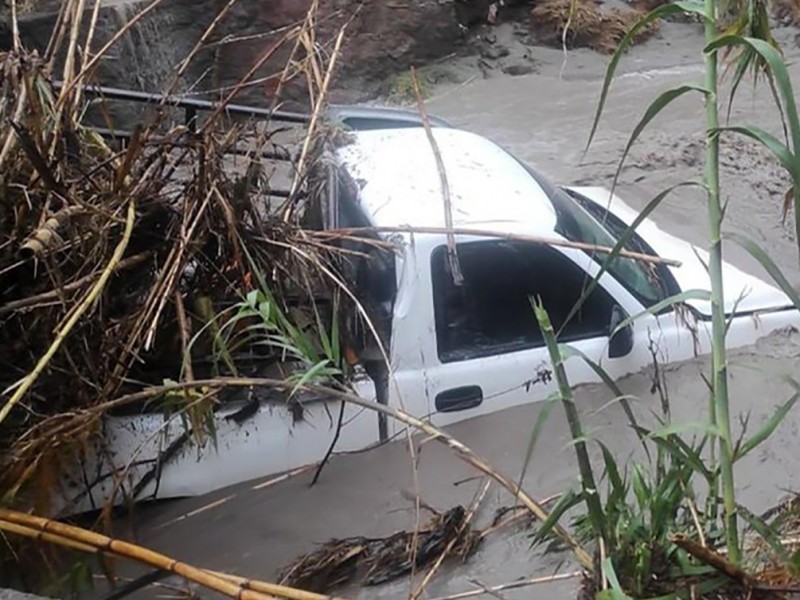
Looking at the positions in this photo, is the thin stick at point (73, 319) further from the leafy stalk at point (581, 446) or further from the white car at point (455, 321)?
the leafy stalk at point (581, 446)

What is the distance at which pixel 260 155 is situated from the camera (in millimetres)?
4188

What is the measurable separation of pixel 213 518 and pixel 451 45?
826cm

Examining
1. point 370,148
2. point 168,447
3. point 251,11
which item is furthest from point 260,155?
point 251,11

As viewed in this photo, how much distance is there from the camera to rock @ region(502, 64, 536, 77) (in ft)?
37.0

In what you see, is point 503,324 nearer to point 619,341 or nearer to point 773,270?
point 619,341

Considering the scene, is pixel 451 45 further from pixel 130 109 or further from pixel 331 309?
pixel 331 309

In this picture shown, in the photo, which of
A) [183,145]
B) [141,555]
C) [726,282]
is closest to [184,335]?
[183,145]

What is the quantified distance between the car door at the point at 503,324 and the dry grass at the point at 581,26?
26.0 feet

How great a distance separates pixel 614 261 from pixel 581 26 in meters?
7.95

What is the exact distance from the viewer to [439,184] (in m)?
4.36

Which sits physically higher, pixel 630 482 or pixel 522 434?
pixel 630 482

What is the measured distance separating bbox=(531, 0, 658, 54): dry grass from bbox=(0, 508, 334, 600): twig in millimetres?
9608

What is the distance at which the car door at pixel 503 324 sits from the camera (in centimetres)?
418

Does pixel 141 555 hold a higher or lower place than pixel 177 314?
lower
